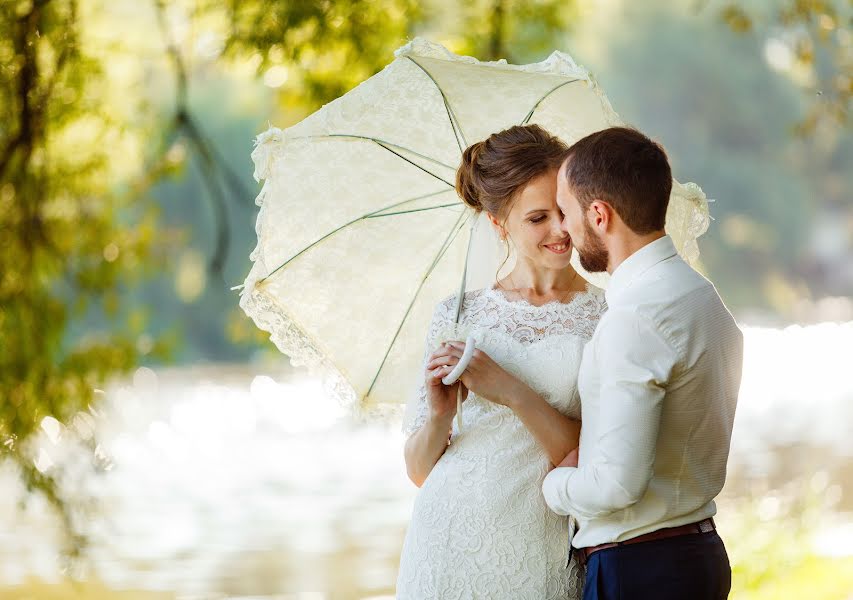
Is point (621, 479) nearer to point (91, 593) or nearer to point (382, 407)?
point (382, 407)

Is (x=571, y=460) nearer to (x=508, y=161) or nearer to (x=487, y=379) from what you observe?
(x=487, y=379)

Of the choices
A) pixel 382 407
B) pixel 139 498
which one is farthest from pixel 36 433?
pixel 139 498

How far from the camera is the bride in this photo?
2395 millimetres

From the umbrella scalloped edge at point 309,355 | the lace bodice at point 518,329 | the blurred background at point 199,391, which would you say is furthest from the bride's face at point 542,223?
the blurred background at point 199,391

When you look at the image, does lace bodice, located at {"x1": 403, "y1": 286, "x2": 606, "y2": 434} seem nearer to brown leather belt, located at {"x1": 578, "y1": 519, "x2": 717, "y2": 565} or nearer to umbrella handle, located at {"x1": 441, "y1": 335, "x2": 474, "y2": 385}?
umbrella handle, located at {"x1": 441, "y1": 335, "x2": 474, "y2": 385}

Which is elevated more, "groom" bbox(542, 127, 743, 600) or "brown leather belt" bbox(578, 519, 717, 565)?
"groom" bbox(542, 127, 743, 600)

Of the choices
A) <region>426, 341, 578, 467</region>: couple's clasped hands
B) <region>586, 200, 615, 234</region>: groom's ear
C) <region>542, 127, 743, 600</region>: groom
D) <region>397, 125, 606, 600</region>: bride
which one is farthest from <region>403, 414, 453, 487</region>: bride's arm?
<region>586, 200, 615, 234</region>: groom's ear

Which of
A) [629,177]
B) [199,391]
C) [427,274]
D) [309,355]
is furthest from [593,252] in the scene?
[199,391]

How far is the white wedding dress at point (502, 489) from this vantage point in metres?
2.43

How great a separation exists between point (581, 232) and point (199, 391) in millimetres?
18108

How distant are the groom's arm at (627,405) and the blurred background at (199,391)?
1730mm

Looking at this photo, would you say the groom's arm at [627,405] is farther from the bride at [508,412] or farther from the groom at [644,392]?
the bride at [508,412]

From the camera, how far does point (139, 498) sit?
1148cm

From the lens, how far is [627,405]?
1866 mm
